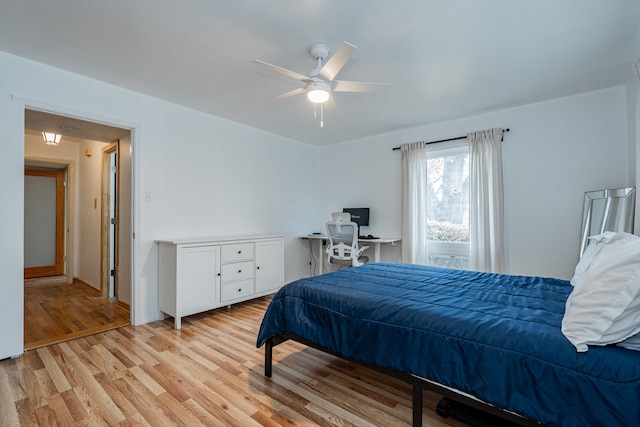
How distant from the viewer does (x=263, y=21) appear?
1999 mm

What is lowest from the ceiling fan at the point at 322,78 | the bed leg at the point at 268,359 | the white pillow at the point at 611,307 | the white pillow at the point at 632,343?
the bed leg at the point at 268,359

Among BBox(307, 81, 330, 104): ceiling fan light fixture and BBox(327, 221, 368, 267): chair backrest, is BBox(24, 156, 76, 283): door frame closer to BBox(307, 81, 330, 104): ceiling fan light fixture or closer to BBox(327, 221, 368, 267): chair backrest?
BBox(327, 221, 368, 267): chair backrest

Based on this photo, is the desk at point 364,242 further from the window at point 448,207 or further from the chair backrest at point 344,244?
the window at point 448,207

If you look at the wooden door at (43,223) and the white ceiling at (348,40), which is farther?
the wooden door at (43,223)

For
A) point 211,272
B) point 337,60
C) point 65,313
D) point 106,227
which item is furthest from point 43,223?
point 337,60

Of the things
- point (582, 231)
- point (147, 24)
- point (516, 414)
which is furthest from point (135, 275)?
point (582, 231)

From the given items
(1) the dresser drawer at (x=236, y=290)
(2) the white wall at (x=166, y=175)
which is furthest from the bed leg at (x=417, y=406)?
(2) the white wall at (x=166, y=175)

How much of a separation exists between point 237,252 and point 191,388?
1.80 meters

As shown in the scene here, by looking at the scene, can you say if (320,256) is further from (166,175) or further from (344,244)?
(166,175)

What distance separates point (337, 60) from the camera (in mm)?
2039

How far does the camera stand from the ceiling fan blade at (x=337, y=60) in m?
1.87

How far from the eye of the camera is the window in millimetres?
3998

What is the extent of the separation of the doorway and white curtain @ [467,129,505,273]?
13.2 feet

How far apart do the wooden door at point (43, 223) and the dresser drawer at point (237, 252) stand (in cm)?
441
